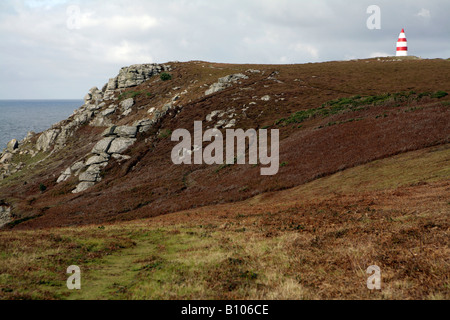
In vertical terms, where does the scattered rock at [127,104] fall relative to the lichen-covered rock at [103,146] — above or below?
above

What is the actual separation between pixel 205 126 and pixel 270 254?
152 ft

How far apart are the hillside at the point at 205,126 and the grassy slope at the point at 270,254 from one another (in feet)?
36.8

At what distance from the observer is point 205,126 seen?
57.5m

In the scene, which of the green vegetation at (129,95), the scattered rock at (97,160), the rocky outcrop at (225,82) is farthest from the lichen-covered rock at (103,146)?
the green vegetation at (129,95)

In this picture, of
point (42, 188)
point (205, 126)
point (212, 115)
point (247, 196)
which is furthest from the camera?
point (212, 115)

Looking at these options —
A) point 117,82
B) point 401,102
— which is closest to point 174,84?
point 117,82

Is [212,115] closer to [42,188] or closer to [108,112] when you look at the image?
[42,188]

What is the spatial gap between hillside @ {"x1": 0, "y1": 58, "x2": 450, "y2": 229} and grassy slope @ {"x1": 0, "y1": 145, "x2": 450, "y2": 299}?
11.2m

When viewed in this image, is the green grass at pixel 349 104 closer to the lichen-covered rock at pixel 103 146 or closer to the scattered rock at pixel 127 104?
the lichen-covered rock at pixel 103 146

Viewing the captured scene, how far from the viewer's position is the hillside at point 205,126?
32.8 metres

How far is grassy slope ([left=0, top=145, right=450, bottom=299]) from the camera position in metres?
9.16

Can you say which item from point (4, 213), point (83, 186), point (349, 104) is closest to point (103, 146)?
point (83, 186)

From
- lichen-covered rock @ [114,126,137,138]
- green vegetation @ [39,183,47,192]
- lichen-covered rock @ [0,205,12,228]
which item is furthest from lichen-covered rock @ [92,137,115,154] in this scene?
lichen-covered rock @ [0,205,12,228]
